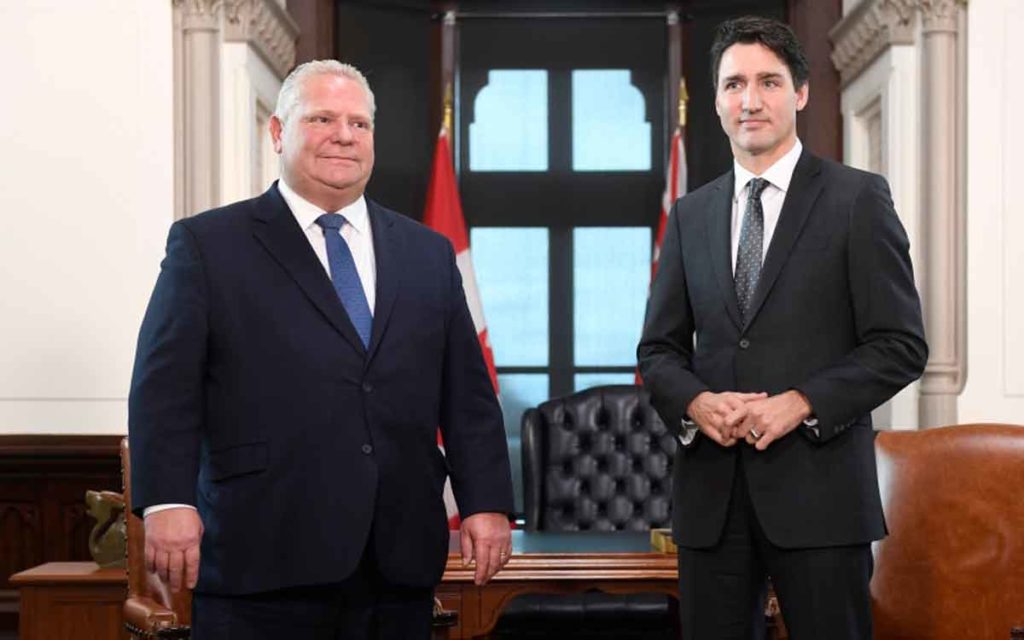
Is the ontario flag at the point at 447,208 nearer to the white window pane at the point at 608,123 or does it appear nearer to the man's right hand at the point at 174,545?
the white window pane at the point at 608,123

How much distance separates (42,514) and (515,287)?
7.84 feet

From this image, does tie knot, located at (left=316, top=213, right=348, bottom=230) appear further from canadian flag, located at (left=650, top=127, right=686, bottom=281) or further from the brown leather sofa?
canadian flag, located at (left=650, top=127, right=686, bottom=281)

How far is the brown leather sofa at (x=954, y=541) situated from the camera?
10.2ft

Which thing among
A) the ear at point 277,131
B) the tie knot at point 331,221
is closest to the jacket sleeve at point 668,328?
the tie knot at point 331,221

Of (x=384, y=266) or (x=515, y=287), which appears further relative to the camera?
(x=515, y=287)

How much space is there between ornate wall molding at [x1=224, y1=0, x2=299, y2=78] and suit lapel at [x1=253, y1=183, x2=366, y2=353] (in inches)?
131

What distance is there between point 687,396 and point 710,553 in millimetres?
252

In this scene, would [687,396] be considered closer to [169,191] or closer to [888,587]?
[888,587]

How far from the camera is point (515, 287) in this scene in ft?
23.0

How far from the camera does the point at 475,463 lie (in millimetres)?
2533

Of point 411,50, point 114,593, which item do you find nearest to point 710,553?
point 114,593

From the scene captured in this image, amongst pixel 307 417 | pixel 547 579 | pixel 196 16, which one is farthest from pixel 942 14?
pixel 307 417

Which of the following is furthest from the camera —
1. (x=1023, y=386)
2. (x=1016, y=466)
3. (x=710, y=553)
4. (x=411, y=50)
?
(x=411, y=50)

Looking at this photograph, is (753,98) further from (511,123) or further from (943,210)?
(511,123)
